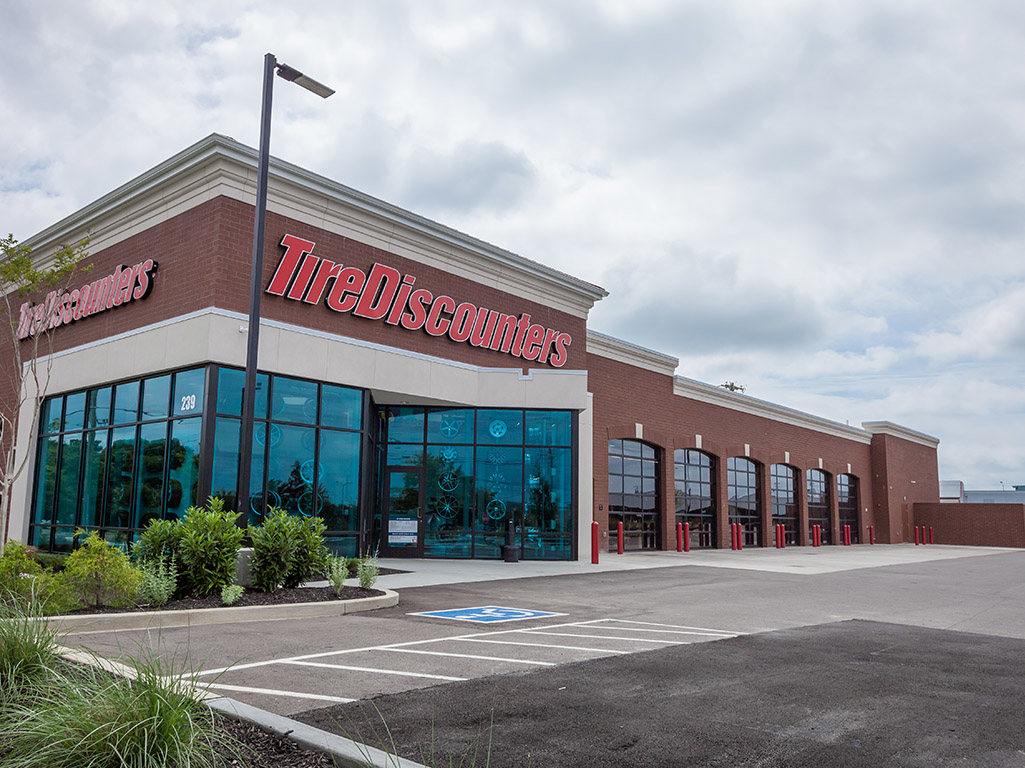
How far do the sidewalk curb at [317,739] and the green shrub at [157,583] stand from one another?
5836 mm

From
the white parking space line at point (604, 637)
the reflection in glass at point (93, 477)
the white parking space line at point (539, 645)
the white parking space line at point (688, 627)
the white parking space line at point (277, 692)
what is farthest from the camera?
the reflection in glass at point (93, 477)

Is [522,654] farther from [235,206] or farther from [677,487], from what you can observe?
[677,487]

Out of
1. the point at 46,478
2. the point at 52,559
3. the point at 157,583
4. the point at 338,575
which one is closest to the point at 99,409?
the point at 46,478

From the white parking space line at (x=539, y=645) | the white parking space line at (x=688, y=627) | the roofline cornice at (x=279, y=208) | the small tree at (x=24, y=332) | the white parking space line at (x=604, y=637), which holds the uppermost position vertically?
the roofline cornice at (x=279, y=208)

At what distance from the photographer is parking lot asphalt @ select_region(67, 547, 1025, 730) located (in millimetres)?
7445

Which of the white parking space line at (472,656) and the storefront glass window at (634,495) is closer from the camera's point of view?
the white parking space line at (472,656)

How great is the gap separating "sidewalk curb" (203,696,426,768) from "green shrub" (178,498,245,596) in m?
6.54

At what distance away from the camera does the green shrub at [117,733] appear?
13.0ft

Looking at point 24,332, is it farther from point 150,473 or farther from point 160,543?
point 160,543

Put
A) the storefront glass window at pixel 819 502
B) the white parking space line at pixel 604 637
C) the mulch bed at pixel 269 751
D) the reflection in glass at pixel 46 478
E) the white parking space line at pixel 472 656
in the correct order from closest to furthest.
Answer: the mulch bed at pixel 269 751, the white parking space line at pixel 472 656, the white parking space line at pixel 604 637, the reflection in glass at pixel 46 478, the storefront glass window at pixel 819 502

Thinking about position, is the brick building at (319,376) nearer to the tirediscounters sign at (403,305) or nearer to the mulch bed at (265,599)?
the tirediscounters sign at (403,305)

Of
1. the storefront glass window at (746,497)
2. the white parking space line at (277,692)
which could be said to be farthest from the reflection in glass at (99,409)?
the storefront glass window at (746,497)

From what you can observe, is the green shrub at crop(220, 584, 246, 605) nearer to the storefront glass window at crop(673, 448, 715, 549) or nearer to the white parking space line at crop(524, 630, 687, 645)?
the white parking space line at crop(524, 630, 687, 645)

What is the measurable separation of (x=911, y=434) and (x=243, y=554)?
2004 inches
